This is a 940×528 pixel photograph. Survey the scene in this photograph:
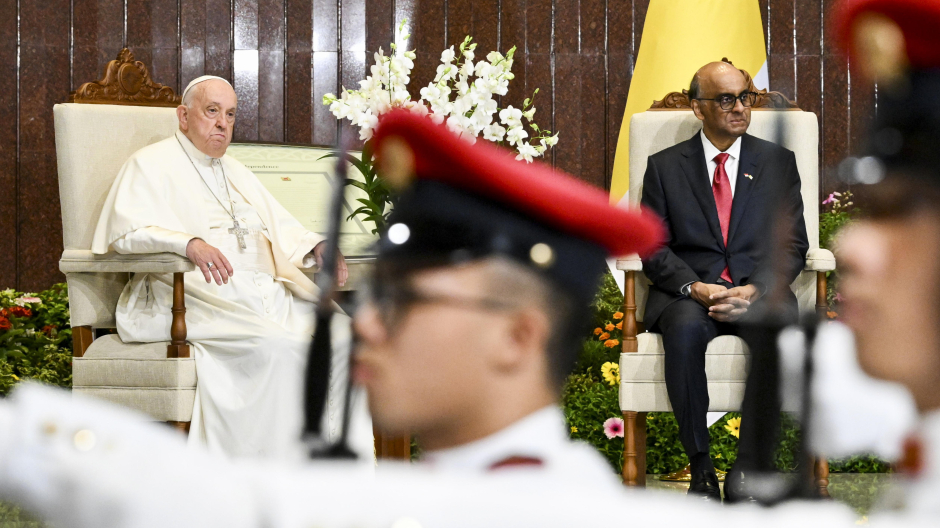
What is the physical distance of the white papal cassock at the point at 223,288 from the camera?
332 centimetres

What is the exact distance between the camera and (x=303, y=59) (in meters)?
6.32

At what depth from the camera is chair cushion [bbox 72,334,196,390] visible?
10.8ft

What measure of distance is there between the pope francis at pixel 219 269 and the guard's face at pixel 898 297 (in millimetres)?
2675

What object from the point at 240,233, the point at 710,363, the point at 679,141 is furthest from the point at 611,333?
the point at 240,233

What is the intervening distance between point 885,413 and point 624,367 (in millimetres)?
2917

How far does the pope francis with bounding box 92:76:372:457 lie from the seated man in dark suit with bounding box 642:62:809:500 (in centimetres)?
135

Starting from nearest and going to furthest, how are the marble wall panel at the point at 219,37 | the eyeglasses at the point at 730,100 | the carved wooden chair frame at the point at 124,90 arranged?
the eyeglasses at the point at 730,100 → the carved wooden chair frame at the point at 124,90 → the marble wall panel at the point at 219,37

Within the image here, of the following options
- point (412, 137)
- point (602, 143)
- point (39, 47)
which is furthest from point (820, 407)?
point (39, 47)

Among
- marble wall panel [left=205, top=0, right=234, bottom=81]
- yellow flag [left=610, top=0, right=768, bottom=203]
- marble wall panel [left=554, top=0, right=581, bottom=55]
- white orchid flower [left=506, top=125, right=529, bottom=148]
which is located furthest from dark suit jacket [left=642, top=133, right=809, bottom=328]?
marble wall panel [left=205, top=0, right=234, bottom=81]

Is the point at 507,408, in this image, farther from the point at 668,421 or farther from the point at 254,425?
the point at 668,421

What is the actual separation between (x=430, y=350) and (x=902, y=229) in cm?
26

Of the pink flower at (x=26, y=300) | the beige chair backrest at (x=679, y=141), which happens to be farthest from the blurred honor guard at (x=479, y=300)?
the pink flower at (x=26, y=300)

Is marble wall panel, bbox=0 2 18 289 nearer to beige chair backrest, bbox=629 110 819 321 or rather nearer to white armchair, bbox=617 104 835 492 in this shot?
beige chair backrest, bbox=629 110 819 321

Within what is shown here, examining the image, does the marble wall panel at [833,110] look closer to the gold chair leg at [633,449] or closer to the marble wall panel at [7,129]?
the gold chair leg at [633,449]
